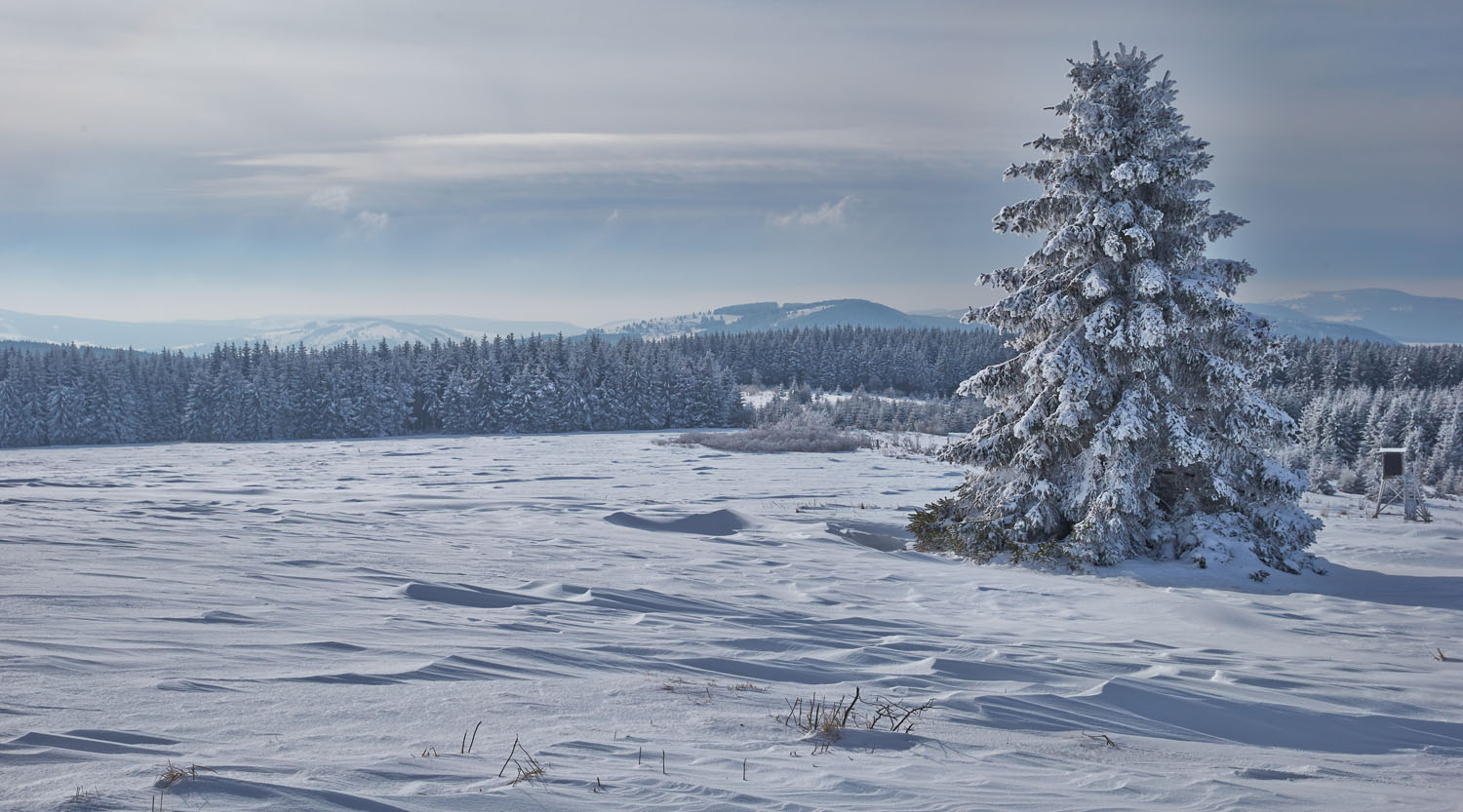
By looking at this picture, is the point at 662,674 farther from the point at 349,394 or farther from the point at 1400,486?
the point at 349,394

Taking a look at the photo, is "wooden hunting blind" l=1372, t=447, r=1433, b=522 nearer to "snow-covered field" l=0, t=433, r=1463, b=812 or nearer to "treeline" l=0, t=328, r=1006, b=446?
"snow-covered field" l=0, t=433, r=1463, b=812

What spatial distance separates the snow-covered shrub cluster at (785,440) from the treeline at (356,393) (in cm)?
2518

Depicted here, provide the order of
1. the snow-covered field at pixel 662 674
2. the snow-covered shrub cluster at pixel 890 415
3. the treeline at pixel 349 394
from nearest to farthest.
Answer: the snow-covered field at pixel 662 674 → the treeline at pixel 349 394 → the snow-covered shrub cluster at pixel 890 415

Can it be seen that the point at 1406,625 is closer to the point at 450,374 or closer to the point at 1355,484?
the point at 1355,484

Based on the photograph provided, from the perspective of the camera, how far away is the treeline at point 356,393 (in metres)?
68.8

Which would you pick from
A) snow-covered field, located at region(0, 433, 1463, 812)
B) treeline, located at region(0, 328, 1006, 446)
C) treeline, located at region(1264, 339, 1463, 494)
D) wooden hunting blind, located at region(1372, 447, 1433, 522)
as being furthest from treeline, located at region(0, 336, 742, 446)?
snow-covered field, located at region(0, 433, 1463, 812)

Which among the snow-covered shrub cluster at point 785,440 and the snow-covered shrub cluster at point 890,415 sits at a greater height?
the snow-covered shrub cluster at point 890,415

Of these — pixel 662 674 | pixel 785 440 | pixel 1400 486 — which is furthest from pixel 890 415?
pixel 662 674

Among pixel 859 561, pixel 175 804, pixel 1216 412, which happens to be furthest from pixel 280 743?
pixel 1216 412

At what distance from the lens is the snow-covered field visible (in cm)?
359

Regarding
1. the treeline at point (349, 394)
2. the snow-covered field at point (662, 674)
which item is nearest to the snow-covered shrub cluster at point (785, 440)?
the treeline at point (349, 394)

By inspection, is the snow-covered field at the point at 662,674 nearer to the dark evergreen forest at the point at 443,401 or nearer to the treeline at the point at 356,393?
the dark evergreen forest at the point at 443,401

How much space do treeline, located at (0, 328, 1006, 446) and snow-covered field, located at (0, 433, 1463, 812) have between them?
2532 inches

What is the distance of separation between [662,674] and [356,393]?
7786 cm
